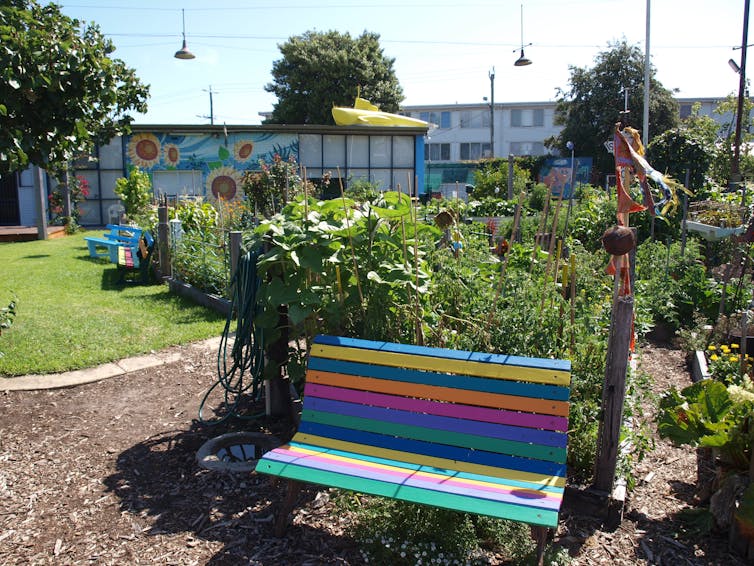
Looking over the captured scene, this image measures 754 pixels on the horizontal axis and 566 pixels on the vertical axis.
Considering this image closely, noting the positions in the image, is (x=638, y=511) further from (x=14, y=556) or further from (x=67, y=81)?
(x=67, y=81)

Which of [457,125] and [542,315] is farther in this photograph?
[457,125]

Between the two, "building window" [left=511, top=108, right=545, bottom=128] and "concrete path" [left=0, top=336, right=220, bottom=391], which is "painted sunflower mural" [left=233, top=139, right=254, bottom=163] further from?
"building window" [left=511, top=108, right=545, bottom=128]

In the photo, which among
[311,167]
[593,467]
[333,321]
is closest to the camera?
[593,467]

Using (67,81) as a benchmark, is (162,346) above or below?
below

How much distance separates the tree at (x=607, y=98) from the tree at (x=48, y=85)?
35.0m

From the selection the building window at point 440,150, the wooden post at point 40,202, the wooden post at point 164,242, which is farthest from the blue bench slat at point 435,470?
the building window at point 440,150

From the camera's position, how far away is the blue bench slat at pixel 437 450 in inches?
111

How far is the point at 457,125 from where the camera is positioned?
56.5m

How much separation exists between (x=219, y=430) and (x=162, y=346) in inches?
86.7

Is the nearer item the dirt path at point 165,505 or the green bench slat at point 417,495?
the green bench slat at point 417,495

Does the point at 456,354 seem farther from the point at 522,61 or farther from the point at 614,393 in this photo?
the point at 522,61

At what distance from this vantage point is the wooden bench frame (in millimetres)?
2670

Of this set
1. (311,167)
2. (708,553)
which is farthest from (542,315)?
(311,167)

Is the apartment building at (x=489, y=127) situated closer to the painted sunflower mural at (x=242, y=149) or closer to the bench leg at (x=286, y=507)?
the painted sunflower mural at (x=242, y=149)
